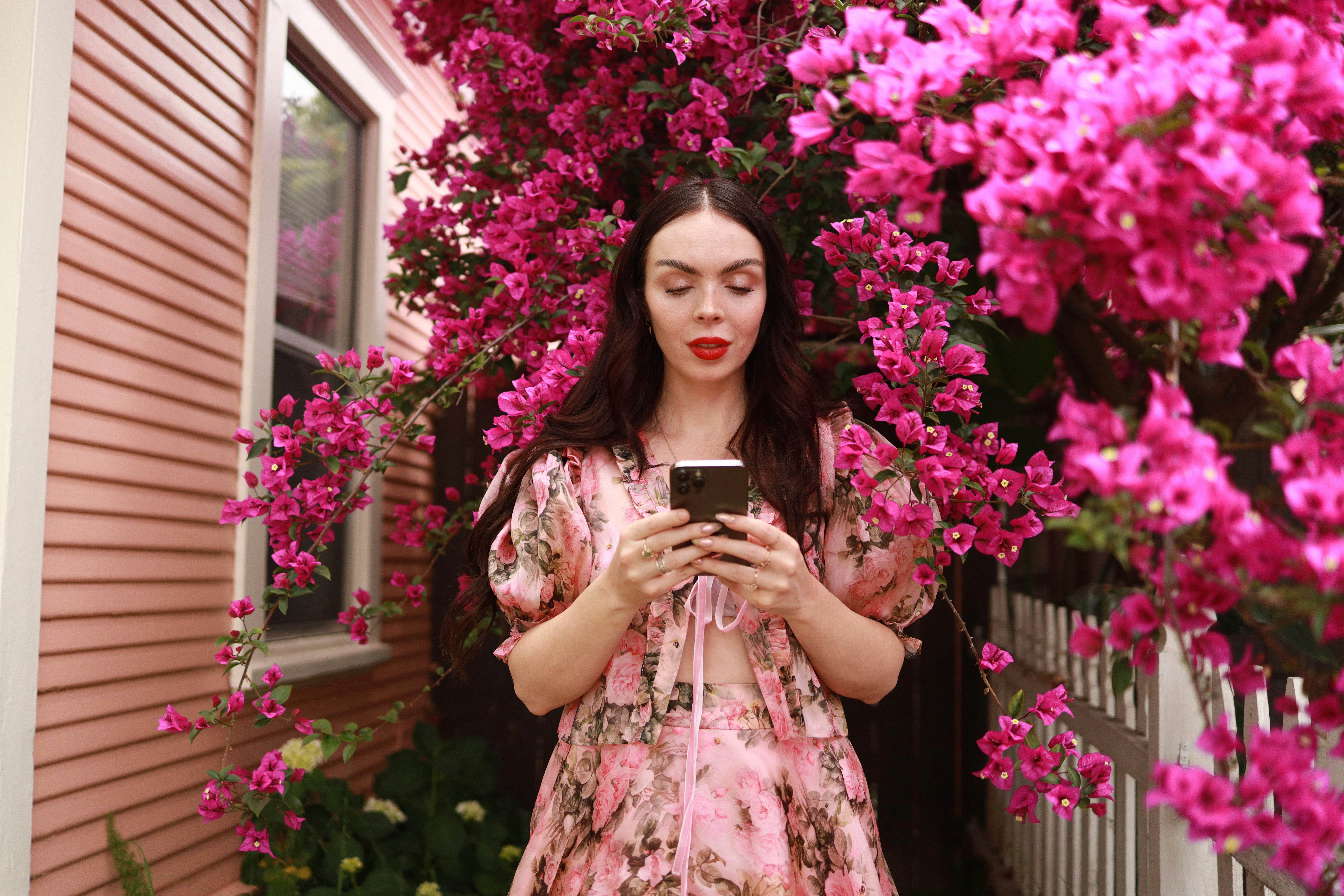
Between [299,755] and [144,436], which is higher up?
[144,436]

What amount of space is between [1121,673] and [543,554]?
2.81ft

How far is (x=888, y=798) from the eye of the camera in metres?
3.15

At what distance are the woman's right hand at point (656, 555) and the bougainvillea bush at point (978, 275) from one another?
0.89 feet

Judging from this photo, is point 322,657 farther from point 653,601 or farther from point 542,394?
point 653,601

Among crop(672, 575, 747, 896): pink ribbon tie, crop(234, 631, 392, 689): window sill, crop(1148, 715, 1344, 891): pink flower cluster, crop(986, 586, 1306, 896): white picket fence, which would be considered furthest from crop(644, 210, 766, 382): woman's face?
crop(234, 631, 392, 689): window sill

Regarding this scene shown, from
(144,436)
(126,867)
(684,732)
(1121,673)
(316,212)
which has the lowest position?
(126,867)

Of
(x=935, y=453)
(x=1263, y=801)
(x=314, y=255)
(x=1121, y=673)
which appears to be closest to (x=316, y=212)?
(x=314, y=255)

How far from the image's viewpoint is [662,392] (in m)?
1.68

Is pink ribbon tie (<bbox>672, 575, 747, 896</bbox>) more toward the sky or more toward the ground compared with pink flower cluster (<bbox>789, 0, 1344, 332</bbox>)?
more toward the ground

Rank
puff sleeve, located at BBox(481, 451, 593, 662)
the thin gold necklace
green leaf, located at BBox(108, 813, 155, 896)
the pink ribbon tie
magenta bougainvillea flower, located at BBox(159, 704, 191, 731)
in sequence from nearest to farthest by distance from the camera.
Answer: the pink ribbon tie < puff sleeve, located at BBox(481, 451, 593, 662) < the thin gold necklace < magenta bougainvillea flower, located at BBox(159, 704, 191, 731) < green leaf, located at BBox(108, 813, 155, 896)

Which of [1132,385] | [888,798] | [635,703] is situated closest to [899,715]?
[888,798]

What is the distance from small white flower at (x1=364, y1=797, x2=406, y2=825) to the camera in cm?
272

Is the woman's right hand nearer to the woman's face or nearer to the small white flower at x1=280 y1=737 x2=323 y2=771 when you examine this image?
the woman's face

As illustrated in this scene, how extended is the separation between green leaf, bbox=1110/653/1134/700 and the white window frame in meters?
1.77
